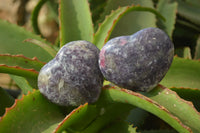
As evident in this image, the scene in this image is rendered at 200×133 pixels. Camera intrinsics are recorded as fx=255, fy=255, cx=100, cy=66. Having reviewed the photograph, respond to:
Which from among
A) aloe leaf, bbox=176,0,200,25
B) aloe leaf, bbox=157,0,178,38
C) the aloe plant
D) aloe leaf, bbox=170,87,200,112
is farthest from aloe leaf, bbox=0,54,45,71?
aloe leaf, bbox=176,0,200,25

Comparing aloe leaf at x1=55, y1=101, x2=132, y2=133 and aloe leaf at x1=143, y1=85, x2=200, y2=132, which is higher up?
aloe leaf at x1=143, y1=85, x2=200, y2=132

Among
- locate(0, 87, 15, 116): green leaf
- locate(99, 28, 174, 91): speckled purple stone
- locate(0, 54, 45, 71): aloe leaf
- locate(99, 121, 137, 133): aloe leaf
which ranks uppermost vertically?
locate(99, 28, 174, 91): speckled purple stone

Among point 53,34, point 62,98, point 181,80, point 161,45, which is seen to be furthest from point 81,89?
point 53,34

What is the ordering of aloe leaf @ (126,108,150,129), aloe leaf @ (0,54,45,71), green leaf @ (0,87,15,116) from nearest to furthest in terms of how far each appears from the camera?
aloe leaf @ (0,54,45,71), green leaf @ (0,87,15,116), aloe leaf @ (126,108,150,129)

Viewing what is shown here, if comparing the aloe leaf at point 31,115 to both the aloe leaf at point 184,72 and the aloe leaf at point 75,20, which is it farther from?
the aloe leaf at point 184,72

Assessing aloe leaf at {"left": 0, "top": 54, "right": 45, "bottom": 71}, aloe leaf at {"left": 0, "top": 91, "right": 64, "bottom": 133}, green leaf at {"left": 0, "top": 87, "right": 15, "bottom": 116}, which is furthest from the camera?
green leaf at {"left": 0, "top": 87, "right": 15, "bottom": 116}

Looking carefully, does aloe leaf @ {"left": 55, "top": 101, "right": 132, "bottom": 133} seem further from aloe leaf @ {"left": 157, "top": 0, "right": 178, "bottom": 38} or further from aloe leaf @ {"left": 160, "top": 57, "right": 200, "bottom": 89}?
aloe leaf @ {"left": 157, "top": 0, "right": 178, "bottom": 38}

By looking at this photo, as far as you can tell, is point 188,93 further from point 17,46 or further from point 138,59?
point 17,46

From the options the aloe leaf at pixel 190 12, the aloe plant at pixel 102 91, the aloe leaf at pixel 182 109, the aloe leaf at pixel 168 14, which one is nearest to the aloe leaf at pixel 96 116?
the aloe plant at pixel 102 91

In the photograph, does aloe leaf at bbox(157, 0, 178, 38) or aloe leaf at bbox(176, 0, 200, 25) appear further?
aloe leaf at bbox(176, 0, 200, 25)
